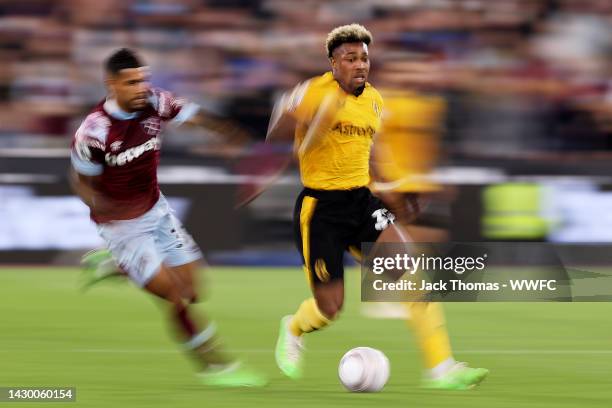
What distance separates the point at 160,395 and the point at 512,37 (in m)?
9.62

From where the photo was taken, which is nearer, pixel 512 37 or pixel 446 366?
pixel 446 366

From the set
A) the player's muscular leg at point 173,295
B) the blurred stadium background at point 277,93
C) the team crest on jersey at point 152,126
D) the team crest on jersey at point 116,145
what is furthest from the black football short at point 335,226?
the blurred stadium background at point 277,93

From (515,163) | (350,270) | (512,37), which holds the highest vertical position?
(512,37)

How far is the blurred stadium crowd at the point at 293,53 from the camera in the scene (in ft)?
52.8

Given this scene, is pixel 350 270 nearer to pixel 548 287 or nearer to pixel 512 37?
pixel 548 287

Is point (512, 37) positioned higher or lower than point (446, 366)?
higher

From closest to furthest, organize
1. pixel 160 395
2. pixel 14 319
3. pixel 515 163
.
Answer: pixel 160 395 → pixel 14 319 → pixel 515 163

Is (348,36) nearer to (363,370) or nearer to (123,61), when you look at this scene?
(123,61)

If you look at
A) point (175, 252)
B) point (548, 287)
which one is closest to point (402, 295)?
point (175, 252)

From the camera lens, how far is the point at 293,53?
646 inches

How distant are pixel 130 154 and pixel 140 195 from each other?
0.89 ft

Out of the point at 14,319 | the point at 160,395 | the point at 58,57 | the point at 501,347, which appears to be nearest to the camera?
the point at 160,395

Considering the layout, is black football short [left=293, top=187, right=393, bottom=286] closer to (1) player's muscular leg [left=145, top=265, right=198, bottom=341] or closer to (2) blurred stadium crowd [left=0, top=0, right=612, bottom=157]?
(1) player's muscular leg [left=145, top=265, right=198, bottom=341]

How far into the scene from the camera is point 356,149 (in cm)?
820
